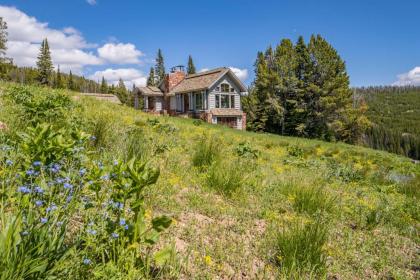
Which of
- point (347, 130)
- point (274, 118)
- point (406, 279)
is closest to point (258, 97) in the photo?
point (274, 118)

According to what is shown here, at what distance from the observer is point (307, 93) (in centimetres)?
4197

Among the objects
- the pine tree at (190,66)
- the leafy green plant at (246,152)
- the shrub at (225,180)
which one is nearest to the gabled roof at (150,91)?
the leafy green plant at (246,152)

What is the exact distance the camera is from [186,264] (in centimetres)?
277

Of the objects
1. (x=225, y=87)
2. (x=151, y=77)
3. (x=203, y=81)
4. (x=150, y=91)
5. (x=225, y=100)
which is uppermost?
(x=151, y=77)

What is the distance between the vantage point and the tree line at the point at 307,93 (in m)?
41.4

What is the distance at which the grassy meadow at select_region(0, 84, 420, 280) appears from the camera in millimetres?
2094

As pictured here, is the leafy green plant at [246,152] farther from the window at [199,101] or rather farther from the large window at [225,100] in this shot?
the window at [199,101]

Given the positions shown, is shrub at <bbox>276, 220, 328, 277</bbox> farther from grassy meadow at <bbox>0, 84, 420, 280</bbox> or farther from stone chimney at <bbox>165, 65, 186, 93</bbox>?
stone chimney at <bbox>165, 65, 186, 93</bbox>

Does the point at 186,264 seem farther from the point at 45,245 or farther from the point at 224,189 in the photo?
the point at 224,189

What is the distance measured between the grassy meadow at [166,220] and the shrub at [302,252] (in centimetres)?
1

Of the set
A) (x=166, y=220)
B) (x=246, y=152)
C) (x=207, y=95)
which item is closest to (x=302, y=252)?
(x=166, y=220)

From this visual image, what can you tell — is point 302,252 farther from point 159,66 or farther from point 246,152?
point 159,66

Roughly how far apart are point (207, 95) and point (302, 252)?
3009 cm

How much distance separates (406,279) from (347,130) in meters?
44.2
